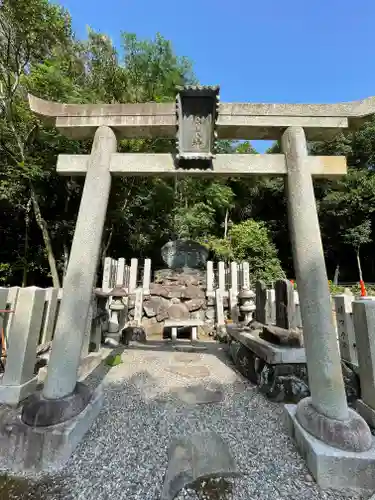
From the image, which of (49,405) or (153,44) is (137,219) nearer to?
(153,44)

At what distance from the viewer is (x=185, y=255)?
376 inches

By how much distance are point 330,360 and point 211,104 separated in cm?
244

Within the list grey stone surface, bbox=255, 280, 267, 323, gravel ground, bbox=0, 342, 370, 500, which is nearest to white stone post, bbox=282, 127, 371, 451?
gravel ground, bbox=0, 342, 370, 500

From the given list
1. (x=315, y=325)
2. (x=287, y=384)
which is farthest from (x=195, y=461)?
(x=287, y=384)

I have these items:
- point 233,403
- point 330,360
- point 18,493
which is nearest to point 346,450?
point 330,360

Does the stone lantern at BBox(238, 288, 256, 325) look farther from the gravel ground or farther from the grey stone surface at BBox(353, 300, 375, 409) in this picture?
the grey stone surface at BBox(353, 300, 375, 409)

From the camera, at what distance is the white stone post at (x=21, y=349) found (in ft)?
6.53

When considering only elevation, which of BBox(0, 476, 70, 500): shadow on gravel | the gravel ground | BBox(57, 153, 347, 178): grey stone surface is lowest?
BBox(0, 476, 70, 500): shadow on gravel

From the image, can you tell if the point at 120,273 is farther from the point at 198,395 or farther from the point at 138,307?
the point at 198,395

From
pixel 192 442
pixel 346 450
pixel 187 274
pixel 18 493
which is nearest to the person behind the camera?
pixel 18 493

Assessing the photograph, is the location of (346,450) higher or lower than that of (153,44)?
lower

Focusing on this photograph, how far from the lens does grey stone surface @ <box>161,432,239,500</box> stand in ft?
4.64

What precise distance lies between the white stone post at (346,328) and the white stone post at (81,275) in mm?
2890

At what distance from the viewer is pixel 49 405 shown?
5.72ft
